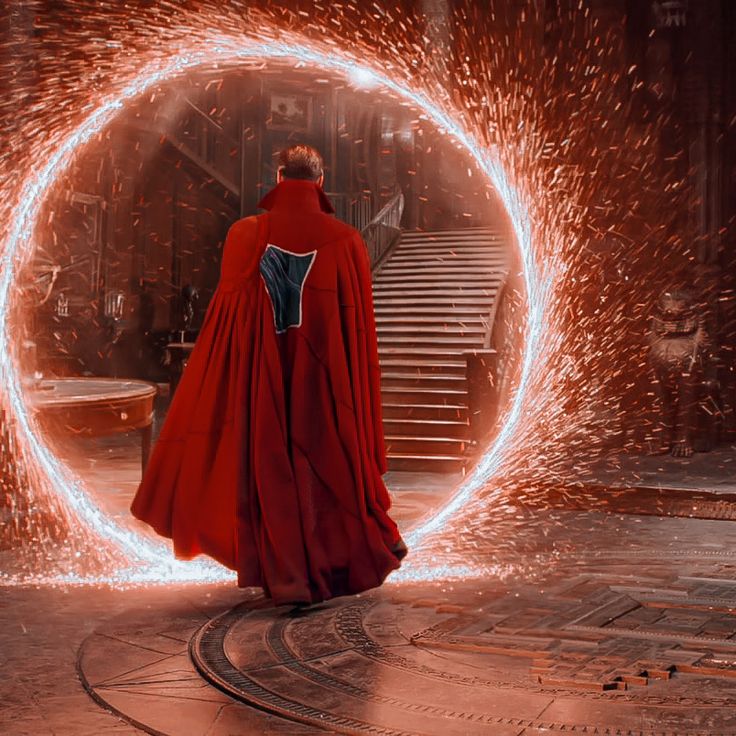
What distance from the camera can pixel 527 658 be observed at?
13.2 ft

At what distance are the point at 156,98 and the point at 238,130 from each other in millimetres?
4156

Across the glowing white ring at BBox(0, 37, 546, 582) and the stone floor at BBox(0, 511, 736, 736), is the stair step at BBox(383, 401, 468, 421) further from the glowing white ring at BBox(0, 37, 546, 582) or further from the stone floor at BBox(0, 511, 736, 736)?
the stone floor at BBox(0, 511, 736, 736)

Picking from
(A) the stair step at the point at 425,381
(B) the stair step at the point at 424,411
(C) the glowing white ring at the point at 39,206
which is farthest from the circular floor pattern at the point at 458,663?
(A) the stair step at the point at 425,381

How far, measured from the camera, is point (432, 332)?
14867 millimetres

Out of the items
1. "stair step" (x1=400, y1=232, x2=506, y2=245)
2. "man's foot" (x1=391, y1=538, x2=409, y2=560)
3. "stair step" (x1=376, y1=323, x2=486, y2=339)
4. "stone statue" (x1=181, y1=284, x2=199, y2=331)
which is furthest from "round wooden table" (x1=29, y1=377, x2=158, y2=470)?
"stair step" (x1=400, y1=232, x2=506, y2=245)

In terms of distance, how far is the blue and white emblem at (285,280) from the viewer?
16.2ft

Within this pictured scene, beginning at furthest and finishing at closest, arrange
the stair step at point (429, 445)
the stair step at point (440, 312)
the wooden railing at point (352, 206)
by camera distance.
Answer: the wooden railing at point (352, 206) → the stair step at point (440, 312) → the stair step at point (429, 445)

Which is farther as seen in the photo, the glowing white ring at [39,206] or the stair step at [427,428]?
the stair step at [427,428]

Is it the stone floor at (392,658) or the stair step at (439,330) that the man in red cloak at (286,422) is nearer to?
the stone floor at (392,658)

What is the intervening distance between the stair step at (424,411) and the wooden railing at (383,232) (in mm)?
5454

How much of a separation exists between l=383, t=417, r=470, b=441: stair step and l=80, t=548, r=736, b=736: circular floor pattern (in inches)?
266

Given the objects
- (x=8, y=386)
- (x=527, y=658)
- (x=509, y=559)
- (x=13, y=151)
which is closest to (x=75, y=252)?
(x=13, y=151)

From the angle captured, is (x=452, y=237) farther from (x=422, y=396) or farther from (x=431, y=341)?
(x=422, y=396)

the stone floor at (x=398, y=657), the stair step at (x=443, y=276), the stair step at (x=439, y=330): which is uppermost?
the stair step at (x=443, y=276)
